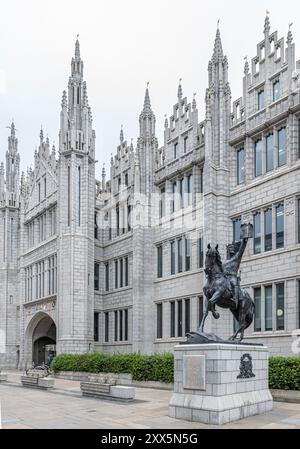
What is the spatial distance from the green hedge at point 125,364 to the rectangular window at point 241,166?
10.9 metres

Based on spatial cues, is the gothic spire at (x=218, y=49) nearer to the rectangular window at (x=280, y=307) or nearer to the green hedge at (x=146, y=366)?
the rectangular window at (x=280, y=307)

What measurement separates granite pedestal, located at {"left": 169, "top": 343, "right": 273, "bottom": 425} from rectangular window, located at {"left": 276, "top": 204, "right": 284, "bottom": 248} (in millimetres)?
12927

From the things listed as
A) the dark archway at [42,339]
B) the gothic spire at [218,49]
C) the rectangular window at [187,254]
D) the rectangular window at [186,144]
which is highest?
the gothic spire at [218,49]

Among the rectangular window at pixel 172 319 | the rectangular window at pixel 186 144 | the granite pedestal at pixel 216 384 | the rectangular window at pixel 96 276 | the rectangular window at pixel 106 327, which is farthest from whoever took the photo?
the rectangular window at pixel 96 276

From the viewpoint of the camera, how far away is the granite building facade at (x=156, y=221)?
1232 inches

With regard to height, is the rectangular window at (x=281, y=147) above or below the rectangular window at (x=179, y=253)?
above

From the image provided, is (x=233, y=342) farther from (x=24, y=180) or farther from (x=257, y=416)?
(x=24, y=180)

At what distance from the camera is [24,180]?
61.1m

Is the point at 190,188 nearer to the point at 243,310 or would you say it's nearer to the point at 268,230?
the point at 268,230

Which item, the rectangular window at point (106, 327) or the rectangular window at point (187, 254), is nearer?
the rectangular window at point (187, 254)

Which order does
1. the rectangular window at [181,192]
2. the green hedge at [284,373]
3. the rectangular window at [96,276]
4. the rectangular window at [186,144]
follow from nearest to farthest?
the green hedge at [284,373] < the rectangular window at [181,192] < the rectangular window at [186,144] < the rectangular window at [96,276]

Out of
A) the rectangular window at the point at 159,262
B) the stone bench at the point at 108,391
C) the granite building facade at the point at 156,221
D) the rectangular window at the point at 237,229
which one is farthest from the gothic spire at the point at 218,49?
the stone bench at the point at 108,391

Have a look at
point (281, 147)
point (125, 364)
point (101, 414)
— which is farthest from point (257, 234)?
point (101, 414)
